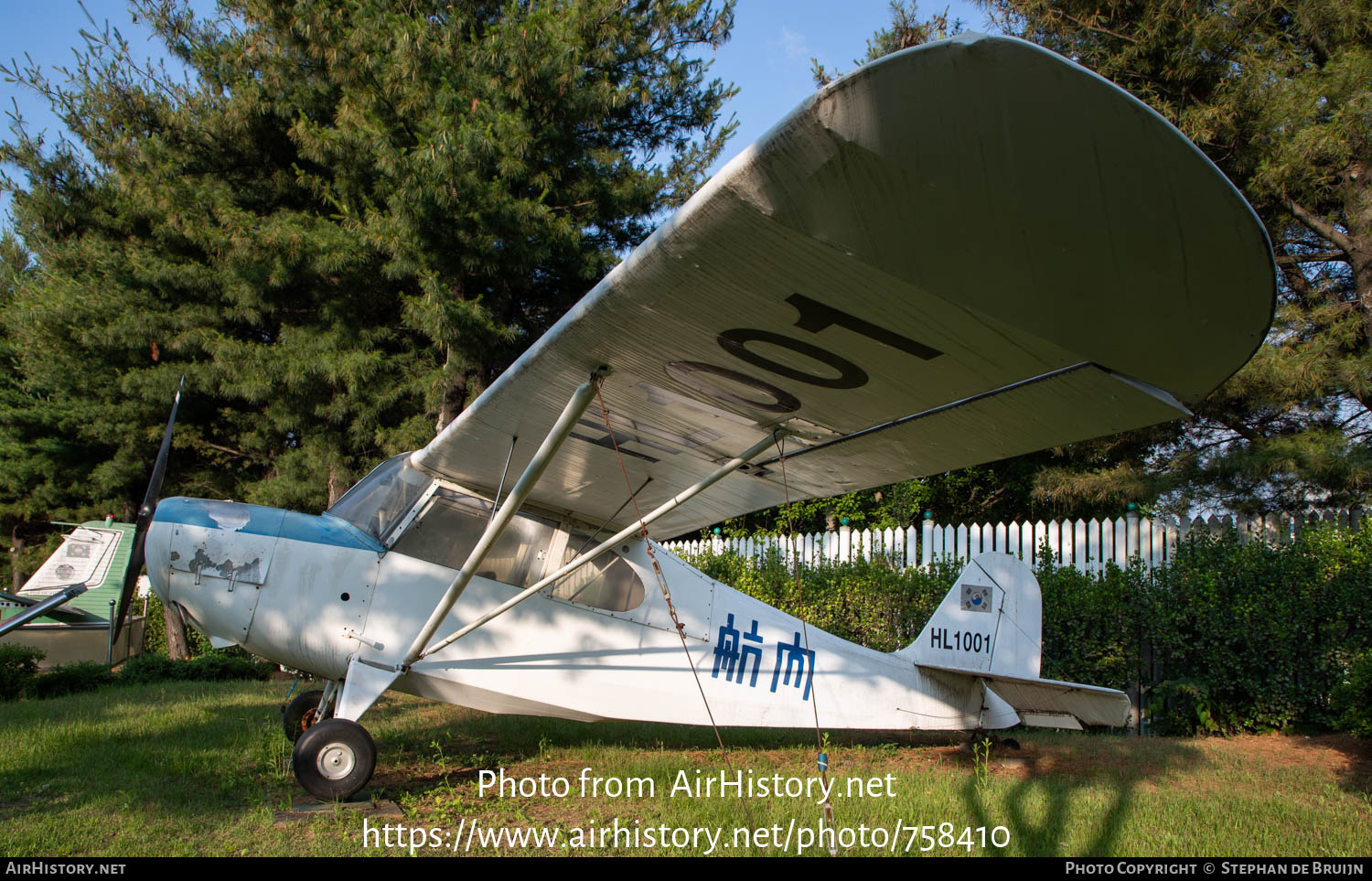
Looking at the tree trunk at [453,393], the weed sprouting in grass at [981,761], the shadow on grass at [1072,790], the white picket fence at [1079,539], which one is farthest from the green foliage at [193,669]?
the shadow on grass at [1072,790]

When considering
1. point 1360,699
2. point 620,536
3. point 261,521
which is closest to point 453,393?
point 261,521

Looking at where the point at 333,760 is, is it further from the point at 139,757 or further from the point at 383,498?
the point at 139,757

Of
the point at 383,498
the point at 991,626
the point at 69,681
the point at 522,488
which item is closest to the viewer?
the point at 522,488

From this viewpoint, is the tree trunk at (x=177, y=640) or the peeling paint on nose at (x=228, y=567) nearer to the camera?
the peeling paint on nose at (x=228, y=567)

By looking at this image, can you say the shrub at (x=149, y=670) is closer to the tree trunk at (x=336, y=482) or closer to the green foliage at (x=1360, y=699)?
the tree trunk at (x=336, y=482)

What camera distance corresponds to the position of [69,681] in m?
9.56

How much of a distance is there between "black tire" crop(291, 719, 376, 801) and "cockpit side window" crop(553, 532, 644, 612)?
5.26ft

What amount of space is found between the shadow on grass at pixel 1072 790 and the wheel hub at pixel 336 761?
140 inches

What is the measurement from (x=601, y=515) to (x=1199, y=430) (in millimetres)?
8626

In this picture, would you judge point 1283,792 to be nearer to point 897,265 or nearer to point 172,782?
point 897,265

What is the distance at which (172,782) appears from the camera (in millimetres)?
4840

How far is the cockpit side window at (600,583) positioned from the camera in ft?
18.2

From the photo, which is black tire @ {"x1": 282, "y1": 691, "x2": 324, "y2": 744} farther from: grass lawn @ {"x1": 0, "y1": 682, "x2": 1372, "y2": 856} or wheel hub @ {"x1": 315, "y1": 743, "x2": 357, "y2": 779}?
wheel hub @ {"x1": 315, "y1": 743, "x2": 357, "y2": 779}

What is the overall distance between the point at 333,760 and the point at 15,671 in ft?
26.3
